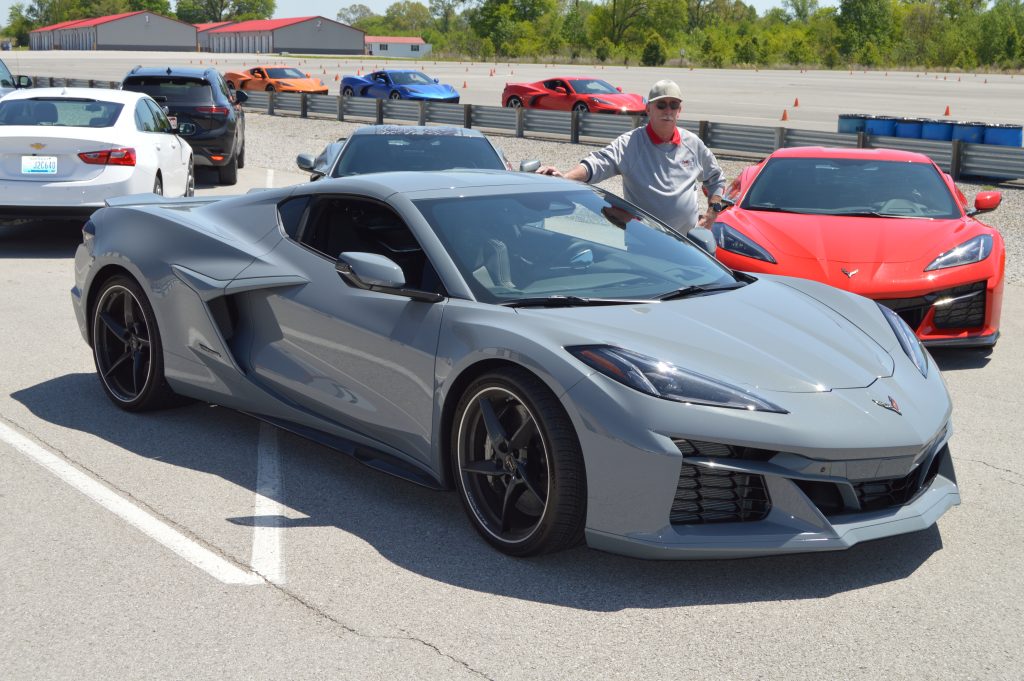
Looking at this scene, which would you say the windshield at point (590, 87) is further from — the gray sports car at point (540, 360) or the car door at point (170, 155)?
the gray sports car at point (540, 360)

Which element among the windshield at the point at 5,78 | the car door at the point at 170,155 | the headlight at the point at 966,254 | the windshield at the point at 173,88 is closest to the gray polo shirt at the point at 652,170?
the headlight at the point at 966,254

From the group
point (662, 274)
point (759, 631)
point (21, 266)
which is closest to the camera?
point (759, 631)

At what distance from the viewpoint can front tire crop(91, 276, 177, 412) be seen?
5957 millimetres

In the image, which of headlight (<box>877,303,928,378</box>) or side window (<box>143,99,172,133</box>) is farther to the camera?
side window (<box>143,99,172,133</box>)

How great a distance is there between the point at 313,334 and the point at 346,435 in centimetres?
46

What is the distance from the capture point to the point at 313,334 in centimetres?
514

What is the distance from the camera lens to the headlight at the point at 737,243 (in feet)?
26.3

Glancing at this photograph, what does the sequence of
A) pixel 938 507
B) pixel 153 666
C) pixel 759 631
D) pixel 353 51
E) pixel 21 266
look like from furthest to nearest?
1. pixel 353 51
2. pixel 21 266
3. pixel 938 507
4. pixel 759 631
5. pixel 153 666

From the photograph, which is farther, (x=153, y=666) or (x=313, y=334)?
(x=313, y=334)

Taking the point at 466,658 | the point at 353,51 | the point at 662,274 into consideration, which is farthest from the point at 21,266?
the point at 353,51

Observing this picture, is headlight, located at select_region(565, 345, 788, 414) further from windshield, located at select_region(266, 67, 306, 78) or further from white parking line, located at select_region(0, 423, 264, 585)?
windshield, located at select_region(266, 67, 306, 78)

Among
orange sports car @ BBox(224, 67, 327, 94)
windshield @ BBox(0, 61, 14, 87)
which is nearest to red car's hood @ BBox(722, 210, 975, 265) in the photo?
windshield @ BBox(0, 61, 14, 87)

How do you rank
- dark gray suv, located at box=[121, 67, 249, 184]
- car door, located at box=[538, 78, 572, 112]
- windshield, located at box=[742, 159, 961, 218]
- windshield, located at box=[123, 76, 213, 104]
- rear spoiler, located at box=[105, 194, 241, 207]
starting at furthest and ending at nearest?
car door, located at box=[538, 78, 572, 112] → windshield, located at box=[123, 76, 213, 104] → dark gray suv, located at box=[121, 67, 249, 184] → windshield, located at box=[742, 159, 961, 218] → rear spoiler, located at box=[105, 194, 241, 207]

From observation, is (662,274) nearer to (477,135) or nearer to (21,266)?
(477,135)
